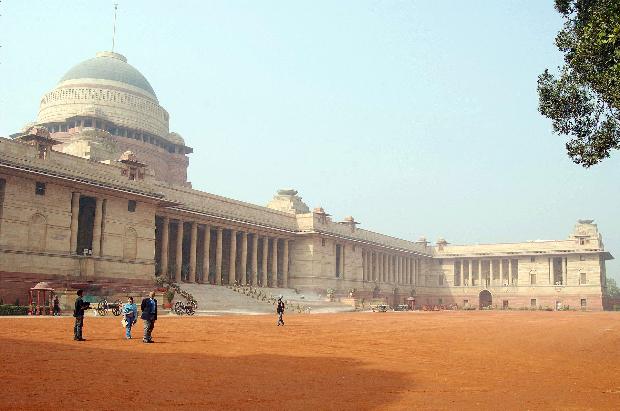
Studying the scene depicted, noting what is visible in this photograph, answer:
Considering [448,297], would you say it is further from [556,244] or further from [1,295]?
[1,295]

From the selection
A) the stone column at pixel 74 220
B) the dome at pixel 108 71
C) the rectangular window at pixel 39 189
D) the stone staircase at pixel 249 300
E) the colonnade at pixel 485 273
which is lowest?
the stone staircase at pixel 249 300

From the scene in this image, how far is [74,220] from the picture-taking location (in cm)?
4391

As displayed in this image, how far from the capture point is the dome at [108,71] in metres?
76.0

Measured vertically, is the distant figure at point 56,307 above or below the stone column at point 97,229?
below

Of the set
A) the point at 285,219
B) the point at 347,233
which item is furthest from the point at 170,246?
the point at 347,233

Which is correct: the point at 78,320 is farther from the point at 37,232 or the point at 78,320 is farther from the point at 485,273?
the point at 485,273

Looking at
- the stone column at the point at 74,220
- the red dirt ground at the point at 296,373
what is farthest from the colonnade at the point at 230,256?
the red dirt ground at the point at 296,373

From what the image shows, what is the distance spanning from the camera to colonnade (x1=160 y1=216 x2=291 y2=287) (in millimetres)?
57750

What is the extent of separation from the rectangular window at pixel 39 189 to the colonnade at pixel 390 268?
52219 mm

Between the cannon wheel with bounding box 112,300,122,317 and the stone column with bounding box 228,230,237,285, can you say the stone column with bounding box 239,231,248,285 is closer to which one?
the stone column with bounding box 228,230,237,285

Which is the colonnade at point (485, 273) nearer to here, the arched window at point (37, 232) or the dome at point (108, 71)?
the dome at point (108, 71)

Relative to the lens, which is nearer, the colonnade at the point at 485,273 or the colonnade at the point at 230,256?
the colonnade at the point at 230,256

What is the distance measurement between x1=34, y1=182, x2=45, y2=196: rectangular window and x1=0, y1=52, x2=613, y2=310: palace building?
4.9 inches

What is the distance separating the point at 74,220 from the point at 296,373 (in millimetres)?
35187
